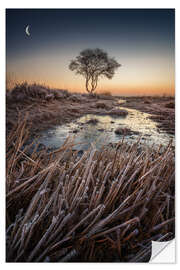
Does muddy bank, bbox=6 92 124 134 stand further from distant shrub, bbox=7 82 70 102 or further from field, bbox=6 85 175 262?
field, bbox=6 85 175 262

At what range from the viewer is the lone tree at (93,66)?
3.99ft

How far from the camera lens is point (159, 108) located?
1294mm

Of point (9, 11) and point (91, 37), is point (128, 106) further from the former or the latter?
point (9, 11)

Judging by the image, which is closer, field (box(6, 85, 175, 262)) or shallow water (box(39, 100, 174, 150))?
field (box(6, 85, 175, 262))

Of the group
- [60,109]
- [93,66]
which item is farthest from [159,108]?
[60,109]

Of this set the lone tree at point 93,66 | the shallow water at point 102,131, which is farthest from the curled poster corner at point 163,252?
the lone tree at point 93,66

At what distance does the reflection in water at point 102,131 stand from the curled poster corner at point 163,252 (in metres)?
0.58

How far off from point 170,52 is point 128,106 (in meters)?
0.44

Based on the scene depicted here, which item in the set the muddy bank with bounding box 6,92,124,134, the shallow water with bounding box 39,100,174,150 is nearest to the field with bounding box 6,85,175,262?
the shallow water with bounding box 39,100,174,150

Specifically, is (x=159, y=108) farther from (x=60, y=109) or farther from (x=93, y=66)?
(x=60, y=109)

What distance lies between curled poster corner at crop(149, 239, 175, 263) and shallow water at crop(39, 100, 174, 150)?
58 centimetres

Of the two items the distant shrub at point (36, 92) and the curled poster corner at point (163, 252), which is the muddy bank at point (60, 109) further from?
the curled poster corner at point (163, 252)

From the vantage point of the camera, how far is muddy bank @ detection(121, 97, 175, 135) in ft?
3.91

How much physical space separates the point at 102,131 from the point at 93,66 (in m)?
0.47
